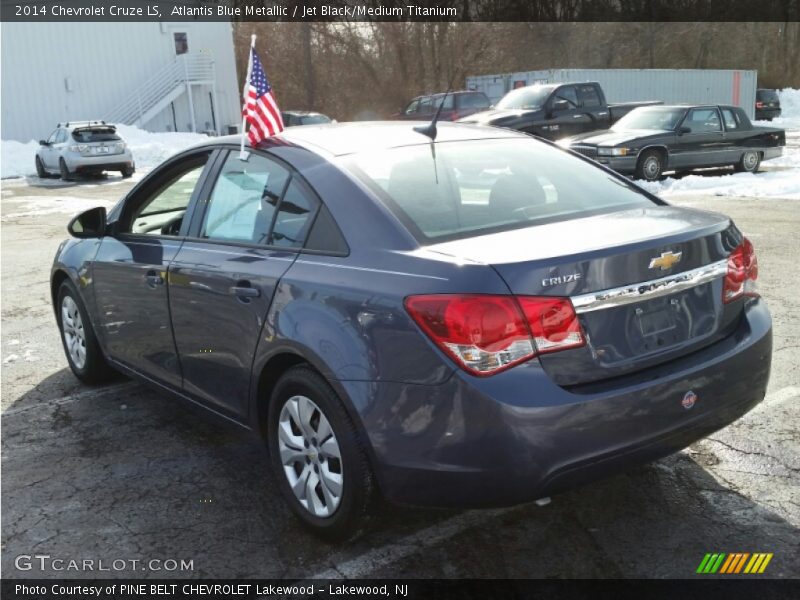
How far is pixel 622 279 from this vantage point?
2.86m

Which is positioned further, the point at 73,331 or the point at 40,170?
the point at 40,170

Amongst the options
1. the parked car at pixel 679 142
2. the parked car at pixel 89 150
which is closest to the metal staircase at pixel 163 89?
the parked car at pixel 89 150

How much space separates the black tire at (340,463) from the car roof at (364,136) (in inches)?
39.8

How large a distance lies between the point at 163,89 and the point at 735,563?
124 ft

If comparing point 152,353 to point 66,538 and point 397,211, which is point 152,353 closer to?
point 66,538

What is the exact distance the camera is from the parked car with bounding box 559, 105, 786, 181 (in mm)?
15547

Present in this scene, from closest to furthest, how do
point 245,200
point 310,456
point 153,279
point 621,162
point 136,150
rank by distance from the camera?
point 310,456
point 245,200
point 153,279
point 621,162
point 136,150

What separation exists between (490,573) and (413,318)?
100cm

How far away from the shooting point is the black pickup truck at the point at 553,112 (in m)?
18.7

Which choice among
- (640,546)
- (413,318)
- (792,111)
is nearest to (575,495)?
(640,546)

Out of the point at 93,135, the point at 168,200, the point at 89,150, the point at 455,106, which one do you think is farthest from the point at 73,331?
the point at 93,135

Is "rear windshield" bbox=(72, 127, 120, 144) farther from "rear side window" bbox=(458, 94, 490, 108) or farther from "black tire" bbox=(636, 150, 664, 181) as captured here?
"black tire" bbox=(636, 150, 664, 181)

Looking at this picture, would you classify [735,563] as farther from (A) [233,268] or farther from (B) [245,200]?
(B) [245,200]

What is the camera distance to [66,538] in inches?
137
